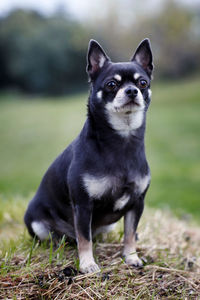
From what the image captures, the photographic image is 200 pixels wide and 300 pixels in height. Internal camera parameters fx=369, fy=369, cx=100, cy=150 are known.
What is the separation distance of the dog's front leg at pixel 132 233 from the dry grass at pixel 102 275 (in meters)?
0.09

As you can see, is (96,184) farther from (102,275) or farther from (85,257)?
(102,275)

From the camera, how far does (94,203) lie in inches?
116

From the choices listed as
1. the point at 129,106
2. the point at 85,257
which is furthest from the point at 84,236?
the point at 129,106

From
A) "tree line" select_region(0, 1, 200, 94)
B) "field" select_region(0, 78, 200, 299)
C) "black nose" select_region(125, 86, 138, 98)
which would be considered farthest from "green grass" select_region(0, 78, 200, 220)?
"tree line" select_region(0, 1, 200, 94)

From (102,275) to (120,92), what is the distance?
1.45 m

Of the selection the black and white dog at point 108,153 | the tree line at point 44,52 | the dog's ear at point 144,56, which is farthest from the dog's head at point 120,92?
the tree line at point 44,52

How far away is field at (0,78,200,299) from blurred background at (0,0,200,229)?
0.16 ft

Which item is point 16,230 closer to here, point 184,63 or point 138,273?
point 138,273

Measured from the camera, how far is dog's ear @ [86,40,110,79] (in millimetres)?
3139

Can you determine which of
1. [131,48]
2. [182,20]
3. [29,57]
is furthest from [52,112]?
[29,57]

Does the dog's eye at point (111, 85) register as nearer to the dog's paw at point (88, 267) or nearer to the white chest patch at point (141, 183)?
the white chest patch at point (141, 183)

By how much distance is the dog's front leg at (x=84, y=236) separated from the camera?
2.91 metres

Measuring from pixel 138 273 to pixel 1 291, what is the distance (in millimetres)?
1098

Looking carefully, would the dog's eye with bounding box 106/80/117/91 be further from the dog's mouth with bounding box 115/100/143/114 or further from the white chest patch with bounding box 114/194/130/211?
the white chest patch with bounding box 114/194/130/211
